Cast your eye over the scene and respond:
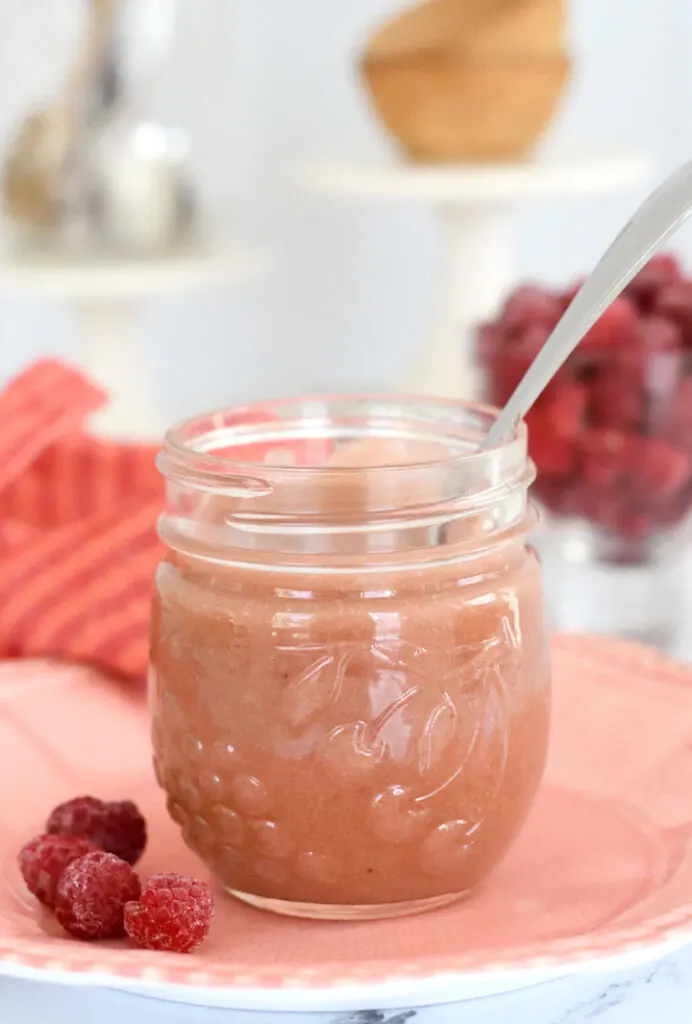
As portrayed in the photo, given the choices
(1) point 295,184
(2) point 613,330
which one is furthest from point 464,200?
(2) point 613,330

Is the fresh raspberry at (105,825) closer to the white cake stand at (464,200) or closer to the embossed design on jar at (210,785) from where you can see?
the embossed design on jar at (210,785)

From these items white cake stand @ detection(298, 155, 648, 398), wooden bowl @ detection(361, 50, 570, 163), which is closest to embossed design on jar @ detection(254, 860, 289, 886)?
white cake stand @ detection(298, 155, 648, 398)

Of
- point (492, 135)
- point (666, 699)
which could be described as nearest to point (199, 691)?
point (666, 699)

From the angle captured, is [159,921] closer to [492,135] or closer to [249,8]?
[492,135]

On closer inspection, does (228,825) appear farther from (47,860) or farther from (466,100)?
(466,100)

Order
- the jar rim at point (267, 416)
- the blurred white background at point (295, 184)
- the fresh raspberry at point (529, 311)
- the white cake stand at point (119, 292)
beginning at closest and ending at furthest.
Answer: the jar rim at point (267, 416), the fresh raspberry at point (529, 311), the white cake stand at point (119, 292), the blurred white background at point (295, 184)

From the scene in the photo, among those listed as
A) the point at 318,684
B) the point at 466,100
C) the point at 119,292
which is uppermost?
the point at 466,100

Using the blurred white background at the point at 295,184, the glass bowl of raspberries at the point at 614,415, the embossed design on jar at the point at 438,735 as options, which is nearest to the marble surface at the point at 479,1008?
the embossed design on jar at the point at 438,735
